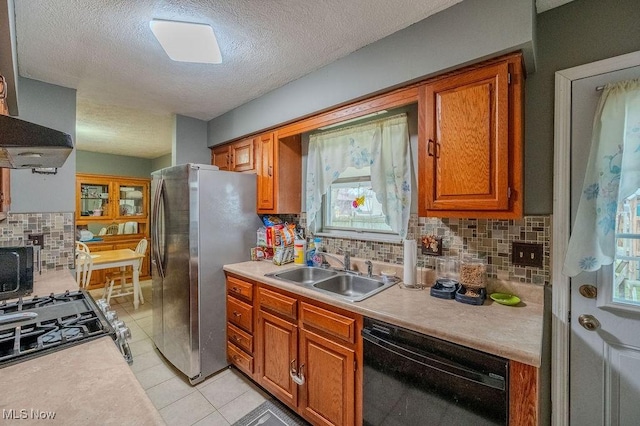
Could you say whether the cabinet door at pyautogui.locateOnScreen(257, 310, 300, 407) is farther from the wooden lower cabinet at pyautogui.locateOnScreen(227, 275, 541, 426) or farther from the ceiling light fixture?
the ceiling light fixture

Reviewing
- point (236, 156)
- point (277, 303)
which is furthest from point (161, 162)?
point (277, 303)

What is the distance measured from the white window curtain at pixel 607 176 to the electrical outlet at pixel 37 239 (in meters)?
3.41

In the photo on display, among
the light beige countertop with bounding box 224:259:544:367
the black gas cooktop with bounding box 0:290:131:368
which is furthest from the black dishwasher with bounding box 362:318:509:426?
the black gas cooktop with bounding box 0:290:131:368

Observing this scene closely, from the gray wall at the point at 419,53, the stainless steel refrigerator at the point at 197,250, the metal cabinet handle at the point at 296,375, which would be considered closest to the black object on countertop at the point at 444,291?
the metal cabinet handle at the point at 296,375

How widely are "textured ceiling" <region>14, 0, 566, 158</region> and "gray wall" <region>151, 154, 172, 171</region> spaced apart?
2632mm

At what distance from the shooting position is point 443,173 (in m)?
1.46

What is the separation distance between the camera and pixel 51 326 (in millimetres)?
1154

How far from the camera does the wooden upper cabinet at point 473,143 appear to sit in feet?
4.18

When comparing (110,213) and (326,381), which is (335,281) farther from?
(110,213)

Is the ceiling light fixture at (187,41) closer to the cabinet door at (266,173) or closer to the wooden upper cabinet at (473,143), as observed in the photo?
the cabinet door at (266,173)

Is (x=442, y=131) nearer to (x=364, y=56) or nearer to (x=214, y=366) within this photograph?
(x=364, y=56)

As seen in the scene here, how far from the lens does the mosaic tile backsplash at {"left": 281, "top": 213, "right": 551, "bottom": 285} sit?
1.42m

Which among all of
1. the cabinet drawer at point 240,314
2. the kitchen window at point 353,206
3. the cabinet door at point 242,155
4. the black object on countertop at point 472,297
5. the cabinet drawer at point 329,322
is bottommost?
the cabinet drawer at point 240,314

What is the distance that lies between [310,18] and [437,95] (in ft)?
2.58
